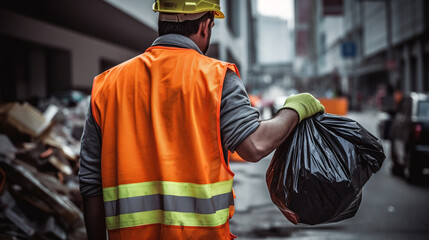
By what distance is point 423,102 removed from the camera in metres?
8.80

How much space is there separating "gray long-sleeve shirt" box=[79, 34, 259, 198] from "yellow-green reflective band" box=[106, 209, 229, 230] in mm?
198

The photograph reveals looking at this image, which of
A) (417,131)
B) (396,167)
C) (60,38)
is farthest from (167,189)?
(60,38)

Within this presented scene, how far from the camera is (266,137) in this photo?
1750mm

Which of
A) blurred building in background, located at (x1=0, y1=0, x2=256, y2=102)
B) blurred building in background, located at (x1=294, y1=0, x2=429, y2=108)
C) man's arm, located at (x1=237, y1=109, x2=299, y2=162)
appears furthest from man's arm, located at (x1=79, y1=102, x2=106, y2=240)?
blurred building in background, located at (x1=294, y1=0, x2=429, y2=108)

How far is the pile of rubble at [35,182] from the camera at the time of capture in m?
4.84

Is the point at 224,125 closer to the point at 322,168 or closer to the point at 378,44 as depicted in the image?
the point at 322,168

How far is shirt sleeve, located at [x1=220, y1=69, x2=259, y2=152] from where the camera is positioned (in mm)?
1700

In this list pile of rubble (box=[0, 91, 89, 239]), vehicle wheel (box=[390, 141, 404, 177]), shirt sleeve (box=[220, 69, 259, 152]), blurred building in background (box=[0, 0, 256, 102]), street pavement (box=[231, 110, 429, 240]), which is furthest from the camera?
blurred building in background (box=[0, 0, 256, 102])

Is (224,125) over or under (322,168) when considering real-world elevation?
over

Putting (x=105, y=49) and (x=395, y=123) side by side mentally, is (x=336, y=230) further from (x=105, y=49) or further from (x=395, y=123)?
(x=105, y=49)

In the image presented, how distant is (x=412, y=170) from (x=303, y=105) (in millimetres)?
7440

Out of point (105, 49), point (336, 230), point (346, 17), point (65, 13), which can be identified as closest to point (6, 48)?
point (65, 13)

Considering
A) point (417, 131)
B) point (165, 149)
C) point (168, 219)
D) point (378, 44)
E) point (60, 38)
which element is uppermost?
point (60, 38)

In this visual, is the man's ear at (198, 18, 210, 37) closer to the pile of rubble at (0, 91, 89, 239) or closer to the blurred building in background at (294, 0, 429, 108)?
the pile of rubble at (0, 91, 89, 239)
